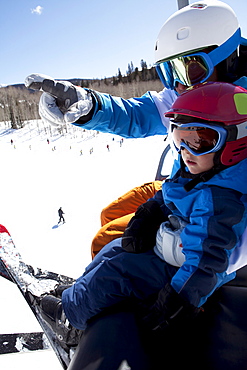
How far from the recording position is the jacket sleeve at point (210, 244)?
945 mm

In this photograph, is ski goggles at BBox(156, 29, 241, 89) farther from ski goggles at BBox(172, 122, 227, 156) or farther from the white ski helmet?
ski goggles at BBox(172, 122, 227, 156)

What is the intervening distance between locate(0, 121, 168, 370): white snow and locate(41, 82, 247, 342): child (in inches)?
37.6

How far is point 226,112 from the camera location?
1087mm

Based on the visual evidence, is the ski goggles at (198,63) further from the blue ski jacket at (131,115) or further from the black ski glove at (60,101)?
the black ski glove at (60,101)

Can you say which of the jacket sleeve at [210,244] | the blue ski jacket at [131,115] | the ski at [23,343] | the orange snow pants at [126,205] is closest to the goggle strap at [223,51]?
the blue ski jacket at [131,115]

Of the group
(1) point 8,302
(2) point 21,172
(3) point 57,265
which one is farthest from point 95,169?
(1) point 8,302

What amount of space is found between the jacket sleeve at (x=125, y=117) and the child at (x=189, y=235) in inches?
25.6

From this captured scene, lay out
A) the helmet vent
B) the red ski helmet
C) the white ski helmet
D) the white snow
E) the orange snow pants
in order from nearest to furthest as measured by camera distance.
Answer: the red ski helmet, the white ski helmet, the helmet vent, the orange snow pants, the white snow

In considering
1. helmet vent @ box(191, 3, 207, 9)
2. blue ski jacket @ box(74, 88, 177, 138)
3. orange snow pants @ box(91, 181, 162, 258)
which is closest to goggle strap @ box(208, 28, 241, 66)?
helmet vent @ box(191, 3, 207, 9)

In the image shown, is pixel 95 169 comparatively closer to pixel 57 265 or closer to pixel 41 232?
pixel 41 232

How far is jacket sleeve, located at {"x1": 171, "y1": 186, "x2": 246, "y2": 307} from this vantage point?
94 cm

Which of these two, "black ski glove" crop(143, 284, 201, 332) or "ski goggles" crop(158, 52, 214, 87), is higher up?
"ski goggles" crop(158, 52, 214, 87)

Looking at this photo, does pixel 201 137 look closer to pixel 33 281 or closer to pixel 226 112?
pixel 226 112

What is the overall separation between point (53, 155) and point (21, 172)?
4181mm
